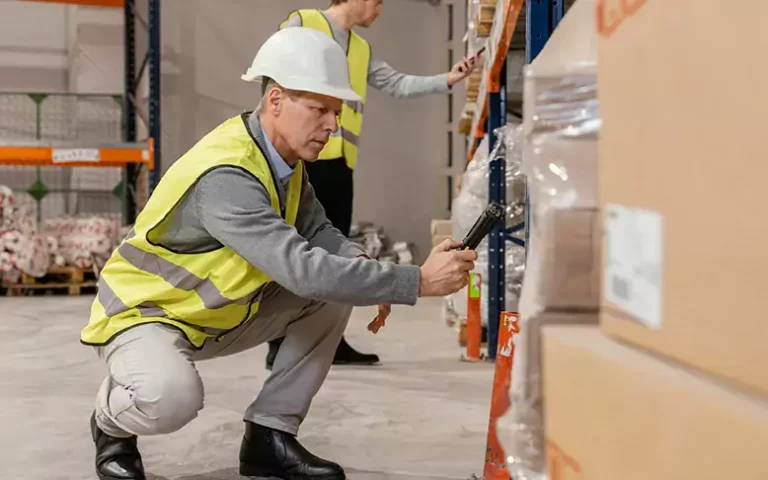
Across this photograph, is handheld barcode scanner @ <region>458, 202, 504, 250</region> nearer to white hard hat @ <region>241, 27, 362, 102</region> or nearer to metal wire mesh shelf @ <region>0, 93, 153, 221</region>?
white hard hat @ <region>241, 27, 362, 102</region>

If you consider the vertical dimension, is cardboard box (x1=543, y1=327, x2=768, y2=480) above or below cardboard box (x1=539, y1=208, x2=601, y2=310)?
below

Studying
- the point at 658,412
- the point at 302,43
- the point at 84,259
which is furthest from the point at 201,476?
the point at 84,259

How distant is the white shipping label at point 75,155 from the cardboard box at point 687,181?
5892 mm

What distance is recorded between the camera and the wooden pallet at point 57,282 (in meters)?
5.97

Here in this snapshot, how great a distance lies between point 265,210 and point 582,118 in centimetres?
96

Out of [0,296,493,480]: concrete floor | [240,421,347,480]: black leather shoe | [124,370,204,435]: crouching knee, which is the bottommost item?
[0,296,493,480]: concrete floor

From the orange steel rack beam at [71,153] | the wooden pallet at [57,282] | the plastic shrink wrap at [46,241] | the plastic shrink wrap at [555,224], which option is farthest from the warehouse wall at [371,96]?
the plastic shrink wrap at [555,224]

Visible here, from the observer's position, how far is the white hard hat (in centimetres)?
180

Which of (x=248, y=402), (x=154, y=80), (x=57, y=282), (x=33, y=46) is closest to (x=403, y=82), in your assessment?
(x=248, y=402)

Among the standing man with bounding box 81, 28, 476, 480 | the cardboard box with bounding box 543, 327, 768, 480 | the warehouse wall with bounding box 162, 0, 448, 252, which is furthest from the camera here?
the warehouse wall with bounding box 162, 0, 448, 252

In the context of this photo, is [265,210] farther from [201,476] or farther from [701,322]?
[701,322]

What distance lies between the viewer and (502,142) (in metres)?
2.68

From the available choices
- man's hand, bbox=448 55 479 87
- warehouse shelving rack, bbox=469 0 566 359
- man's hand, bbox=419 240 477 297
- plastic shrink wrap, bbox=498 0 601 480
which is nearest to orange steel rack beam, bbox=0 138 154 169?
warehouse shelving rack, bbox=469 0 566 359

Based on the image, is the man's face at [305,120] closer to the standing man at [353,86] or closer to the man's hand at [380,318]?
the man's hand at [380,318]
